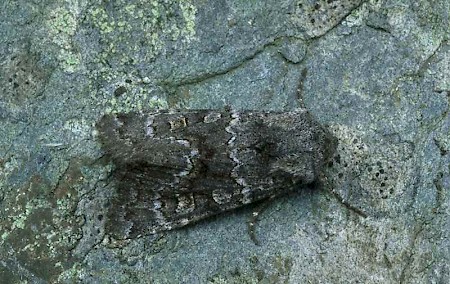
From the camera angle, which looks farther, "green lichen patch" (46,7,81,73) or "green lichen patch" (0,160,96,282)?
"green lichen patch" (46,7,81,73)

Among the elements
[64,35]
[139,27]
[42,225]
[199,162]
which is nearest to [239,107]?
[199,162]

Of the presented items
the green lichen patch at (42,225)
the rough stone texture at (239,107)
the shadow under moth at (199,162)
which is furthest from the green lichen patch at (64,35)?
the green lichen patch at (42,225)

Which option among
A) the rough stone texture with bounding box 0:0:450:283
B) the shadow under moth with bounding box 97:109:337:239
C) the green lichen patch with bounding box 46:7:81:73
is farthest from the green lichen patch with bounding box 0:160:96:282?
the green lichen patch with bounding box 46:7:81:73

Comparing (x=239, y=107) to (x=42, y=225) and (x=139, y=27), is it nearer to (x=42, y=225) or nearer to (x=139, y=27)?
(x=139, y=27)

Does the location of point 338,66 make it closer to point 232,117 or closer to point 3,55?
point 232,117

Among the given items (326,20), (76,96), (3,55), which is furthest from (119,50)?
(326,20)

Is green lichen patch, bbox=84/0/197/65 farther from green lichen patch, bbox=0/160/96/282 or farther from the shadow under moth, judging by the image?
green lichen patch, bbox=0/160/96/282
